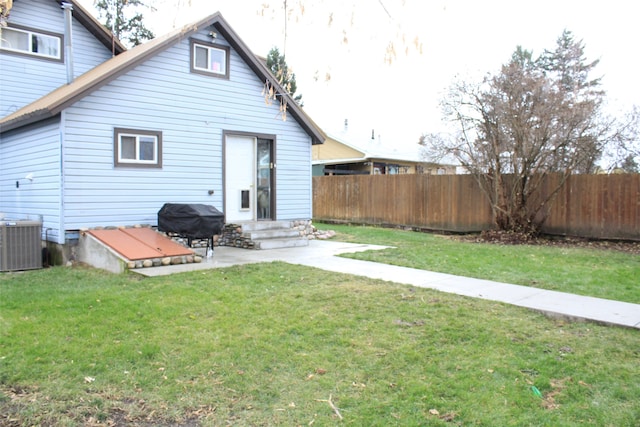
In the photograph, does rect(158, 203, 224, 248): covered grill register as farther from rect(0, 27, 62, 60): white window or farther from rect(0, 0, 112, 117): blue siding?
rect(0, 27, 62, 60): white window

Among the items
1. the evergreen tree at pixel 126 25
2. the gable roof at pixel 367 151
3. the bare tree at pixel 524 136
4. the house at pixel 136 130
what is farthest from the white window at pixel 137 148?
the evergreen tree at pixel 126 25

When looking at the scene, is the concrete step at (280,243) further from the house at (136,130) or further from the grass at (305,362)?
the grass at (305,362)

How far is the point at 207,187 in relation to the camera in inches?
459

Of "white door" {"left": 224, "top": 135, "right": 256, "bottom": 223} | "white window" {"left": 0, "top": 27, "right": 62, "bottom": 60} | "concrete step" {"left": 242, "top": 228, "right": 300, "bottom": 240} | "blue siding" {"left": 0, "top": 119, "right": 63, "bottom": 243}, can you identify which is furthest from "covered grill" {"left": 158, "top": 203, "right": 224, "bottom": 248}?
"white window" {"left": 0, "top": 27, "right": 62, "bottom": 60}

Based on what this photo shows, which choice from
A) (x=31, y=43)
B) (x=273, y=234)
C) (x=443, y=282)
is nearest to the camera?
(x=443, y=282)

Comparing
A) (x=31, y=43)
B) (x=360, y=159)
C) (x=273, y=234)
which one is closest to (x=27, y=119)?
(x=31, y=43)

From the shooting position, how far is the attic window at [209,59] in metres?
11.5

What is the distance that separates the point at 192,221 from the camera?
9664 millimetres

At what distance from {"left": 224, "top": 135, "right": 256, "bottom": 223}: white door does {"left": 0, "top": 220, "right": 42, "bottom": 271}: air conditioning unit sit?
4.15m

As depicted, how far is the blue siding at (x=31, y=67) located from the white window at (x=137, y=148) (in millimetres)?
3629

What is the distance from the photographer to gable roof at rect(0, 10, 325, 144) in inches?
366

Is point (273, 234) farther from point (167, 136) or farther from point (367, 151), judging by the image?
point (367, 151)

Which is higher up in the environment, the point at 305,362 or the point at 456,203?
the point at 456,203

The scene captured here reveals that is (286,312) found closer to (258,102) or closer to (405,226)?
(258,102)
